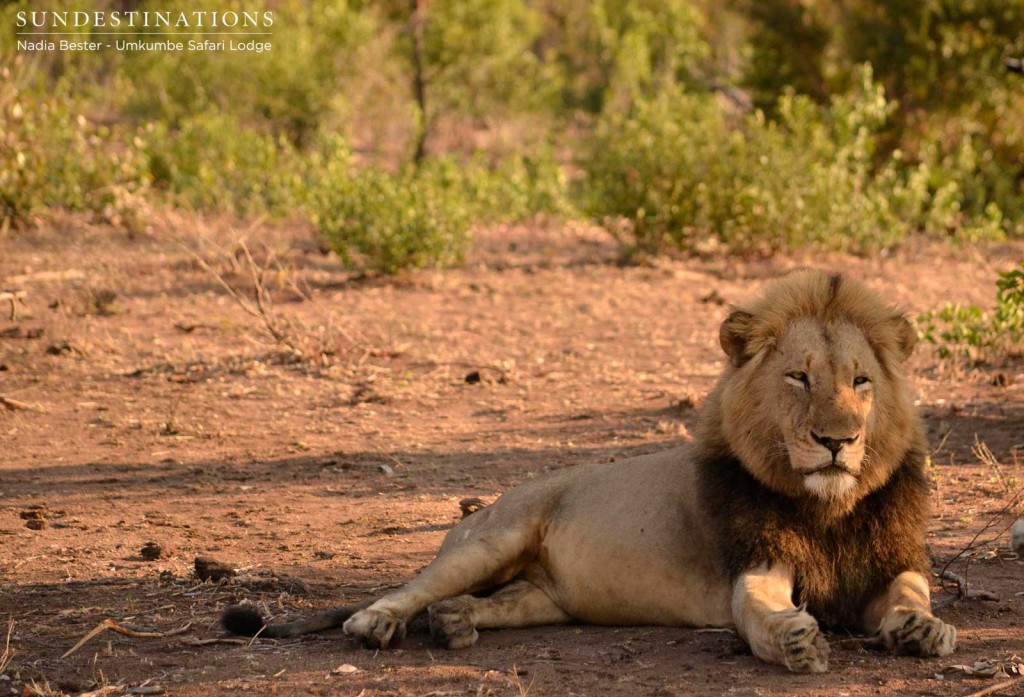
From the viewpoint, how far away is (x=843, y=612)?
3.86m

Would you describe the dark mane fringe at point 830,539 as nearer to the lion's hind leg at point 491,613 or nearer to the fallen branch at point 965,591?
the fallen branch at point 965,591

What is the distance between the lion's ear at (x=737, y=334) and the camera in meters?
3.94

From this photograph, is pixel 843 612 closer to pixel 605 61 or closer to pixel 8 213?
pixel 8 213

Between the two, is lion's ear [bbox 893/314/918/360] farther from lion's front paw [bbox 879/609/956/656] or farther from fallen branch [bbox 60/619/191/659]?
fallen branch [bbox 60/619/191/659]

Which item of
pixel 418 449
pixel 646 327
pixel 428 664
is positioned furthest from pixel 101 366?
pixel 428 664

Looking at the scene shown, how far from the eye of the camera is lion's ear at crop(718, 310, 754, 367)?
394cm

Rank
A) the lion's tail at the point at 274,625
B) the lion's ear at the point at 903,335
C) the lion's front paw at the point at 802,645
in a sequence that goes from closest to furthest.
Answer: the lion's front paw at the point at 802,645, the lion's ear at the point at 903,335, the lion's tail at the point at 274,625

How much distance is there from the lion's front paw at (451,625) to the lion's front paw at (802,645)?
3.21ft

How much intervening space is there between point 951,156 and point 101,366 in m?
9.47

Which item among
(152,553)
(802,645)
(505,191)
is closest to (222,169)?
(505,191)

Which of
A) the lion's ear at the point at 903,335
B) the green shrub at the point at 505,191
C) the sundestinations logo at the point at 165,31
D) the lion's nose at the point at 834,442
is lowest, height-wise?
the lion's nose at the point at 834,442

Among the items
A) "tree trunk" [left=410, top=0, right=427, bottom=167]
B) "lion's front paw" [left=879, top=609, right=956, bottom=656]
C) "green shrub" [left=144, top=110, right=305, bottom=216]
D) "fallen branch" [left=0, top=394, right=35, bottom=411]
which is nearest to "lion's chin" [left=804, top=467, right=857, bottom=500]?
"lion's front paw" [left=879, top=609, right=956, bottom=656]

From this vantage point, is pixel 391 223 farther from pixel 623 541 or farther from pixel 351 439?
pixel 623 541

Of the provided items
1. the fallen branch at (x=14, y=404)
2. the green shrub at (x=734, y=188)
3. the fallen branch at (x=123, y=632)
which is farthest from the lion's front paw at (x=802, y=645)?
the green shrub at (x=734, y=188)
